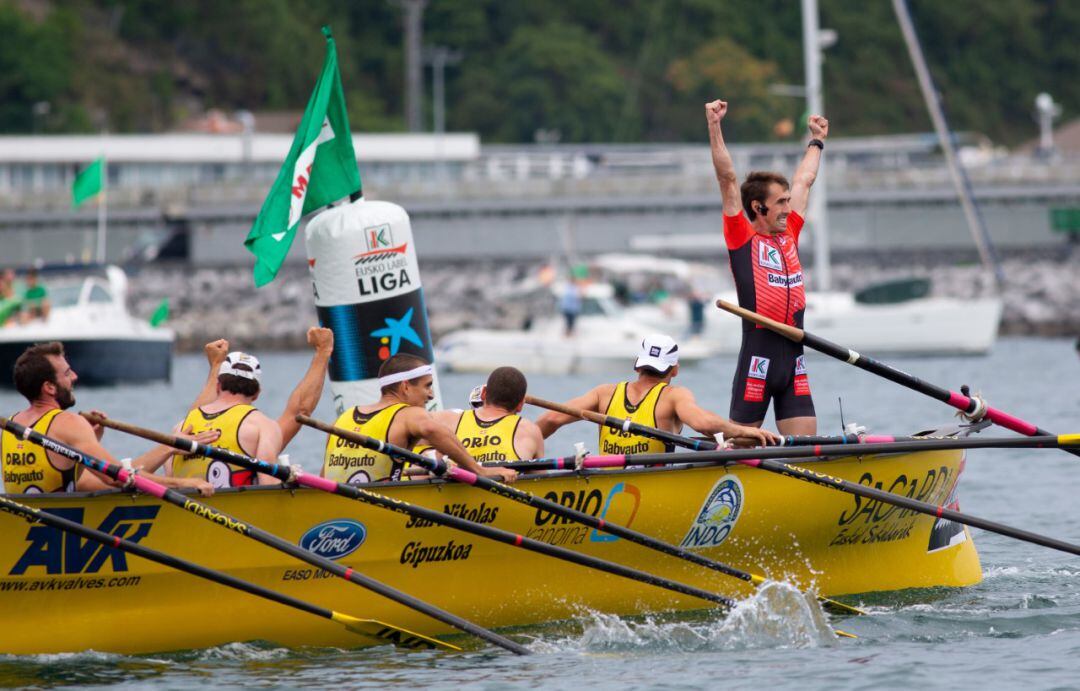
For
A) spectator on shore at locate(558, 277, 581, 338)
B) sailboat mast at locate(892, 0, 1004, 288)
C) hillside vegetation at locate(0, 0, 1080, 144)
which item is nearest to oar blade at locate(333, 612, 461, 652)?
spectator on shore at locate(558, 277, 581, 338)

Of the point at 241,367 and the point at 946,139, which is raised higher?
the point at 946,139

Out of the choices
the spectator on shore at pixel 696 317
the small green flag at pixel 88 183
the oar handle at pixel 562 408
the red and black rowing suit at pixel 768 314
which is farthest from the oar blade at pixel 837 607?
the spectator on shore at pixel 696 317

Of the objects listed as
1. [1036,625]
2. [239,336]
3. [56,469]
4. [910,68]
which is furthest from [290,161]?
[910,68]

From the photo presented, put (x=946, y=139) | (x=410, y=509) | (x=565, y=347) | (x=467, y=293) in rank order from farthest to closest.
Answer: (x=467, y=293), (x=946, y=139), (x=565, y=347), (x=410, y=509)

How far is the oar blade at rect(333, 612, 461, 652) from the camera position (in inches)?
413

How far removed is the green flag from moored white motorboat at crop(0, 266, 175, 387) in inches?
678

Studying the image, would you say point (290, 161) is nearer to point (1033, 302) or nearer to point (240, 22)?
point (1033, 302)

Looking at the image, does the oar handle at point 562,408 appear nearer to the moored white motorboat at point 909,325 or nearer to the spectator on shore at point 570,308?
the spectator on shore at point 570,308

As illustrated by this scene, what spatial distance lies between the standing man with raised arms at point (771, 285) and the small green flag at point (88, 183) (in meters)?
21.8

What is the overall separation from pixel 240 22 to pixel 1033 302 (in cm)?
4927

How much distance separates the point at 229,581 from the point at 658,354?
10.3 feet

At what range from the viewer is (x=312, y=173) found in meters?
14.1

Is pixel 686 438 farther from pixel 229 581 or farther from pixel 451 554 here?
pixel 229 581

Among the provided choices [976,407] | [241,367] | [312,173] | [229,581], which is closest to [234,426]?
[241,367]
